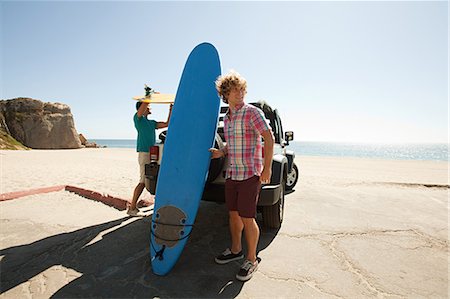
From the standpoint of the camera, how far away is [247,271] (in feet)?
7.99

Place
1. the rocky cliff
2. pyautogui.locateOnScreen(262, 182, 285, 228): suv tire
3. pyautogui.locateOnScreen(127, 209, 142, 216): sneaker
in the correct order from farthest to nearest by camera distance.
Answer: the rocky cliff → pyautogui.locateOnScreen(127, 209, 142, 216): sneaker → pyautogui.locateOnScreen(262, 182, 285, 228): suv tire

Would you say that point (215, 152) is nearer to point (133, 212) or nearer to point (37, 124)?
point (133, 212)

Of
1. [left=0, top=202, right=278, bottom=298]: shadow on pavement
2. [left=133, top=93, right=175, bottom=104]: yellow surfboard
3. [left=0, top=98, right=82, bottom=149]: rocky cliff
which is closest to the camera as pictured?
[left=0, top=202, right=278, bottom=298]: shadow on pavement

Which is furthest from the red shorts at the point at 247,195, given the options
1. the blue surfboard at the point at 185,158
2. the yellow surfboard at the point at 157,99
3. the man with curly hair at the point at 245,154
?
the yellow surfboard at the point at 157,99

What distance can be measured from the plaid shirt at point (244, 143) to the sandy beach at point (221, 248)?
1.09 metres

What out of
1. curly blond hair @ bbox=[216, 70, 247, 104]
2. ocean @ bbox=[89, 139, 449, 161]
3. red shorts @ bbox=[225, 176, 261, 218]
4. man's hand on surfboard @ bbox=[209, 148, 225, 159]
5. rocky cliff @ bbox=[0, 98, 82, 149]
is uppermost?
rocky cliff @ bbox=[0, 98, 82, 149]

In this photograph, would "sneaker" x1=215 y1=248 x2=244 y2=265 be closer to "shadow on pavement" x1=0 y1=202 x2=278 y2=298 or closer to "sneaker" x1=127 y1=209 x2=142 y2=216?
"shadow on pavement" x1=0 y1=202 x2=278 y2=298

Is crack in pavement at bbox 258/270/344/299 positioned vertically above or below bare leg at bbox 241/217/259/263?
below

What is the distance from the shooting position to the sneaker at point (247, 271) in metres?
2.38

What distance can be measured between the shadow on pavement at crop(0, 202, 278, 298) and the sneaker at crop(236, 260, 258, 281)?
2.3 inches

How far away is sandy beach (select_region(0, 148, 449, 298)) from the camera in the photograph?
2.25 m

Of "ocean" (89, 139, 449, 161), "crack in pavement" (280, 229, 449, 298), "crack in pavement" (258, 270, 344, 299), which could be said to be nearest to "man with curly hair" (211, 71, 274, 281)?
"crack in pavement" (258, 270, 344, 299)

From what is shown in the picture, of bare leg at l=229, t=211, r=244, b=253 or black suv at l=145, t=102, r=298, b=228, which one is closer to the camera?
bare leg at l=229, t=211, r=244, b=253

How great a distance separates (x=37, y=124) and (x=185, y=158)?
35.3 metres
